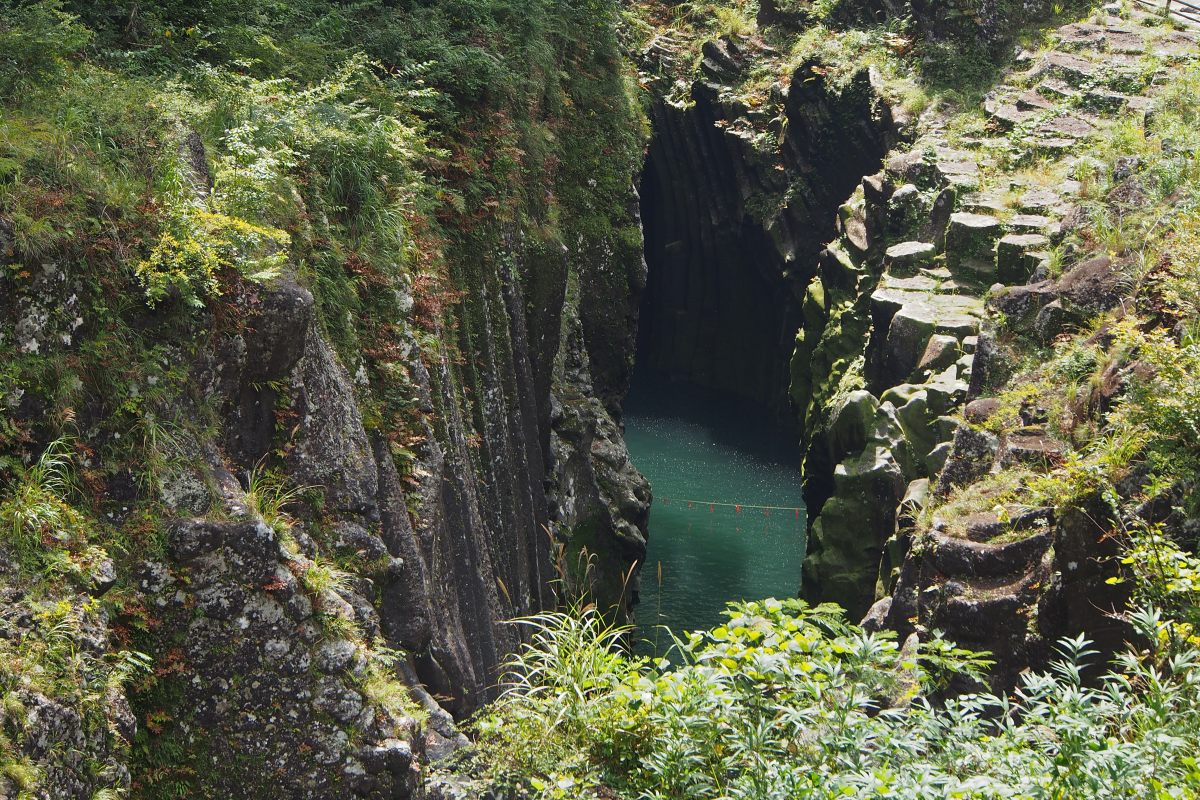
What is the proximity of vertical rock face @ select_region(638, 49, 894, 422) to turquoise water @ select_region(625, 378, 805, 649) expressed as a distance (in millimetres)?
1651

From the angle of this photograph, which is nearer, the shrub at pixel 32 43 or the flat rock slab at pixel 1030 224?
the shrub at pixel 32 43

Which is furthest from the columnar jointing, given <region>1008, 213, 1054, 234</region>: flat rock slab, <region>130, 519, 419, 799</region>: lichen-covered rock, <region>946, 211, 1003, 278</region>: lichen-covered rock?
<region>130, 519, 419, 799</region>: lichen-covered rock

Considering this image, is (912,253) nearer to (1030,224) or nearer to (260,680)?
(1030,224)

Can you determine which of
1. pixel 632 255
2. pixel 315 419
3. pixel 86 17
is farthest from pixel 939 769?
pixel 632 255

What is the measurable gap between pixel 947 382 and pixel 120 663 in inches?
542

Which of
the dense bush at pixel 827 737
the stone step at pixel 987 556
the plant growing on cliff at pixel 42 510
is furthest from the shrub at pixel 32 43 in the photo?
the stone step at pixel 987 556

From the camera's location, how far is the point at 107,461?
21.7 feet

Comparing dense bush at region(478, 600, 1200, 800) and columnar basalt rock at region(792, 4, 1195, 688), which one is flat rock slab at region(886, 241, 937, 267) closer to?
columnar basalt rock at region(792, 4, 1195, 688)

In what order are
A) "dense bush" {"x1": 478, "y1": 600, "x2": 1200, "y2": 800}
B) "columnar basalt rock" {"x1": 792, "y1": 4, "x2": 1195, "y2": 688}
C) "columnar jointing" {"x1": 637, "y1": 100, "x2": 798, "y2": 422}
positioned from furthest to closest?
"columnar jointing" {"x1": 637, "y1": 100, "x2": 798, "y2": 422}, "columnar basalt rock" {"x1": 792, "y1": 4, "x2": 1195, "y2": 688}, "dense bush" {"x1": 478, "y1": 600, "x2": 1200, "y2": 800}

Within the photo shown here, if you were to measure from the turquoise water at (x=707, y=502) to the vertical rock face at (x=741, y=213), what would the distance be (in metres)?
1.65

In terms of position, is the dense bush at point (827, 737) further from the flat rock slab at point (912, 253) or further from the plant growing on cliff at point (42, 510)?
the flat rock slab at point (912, 253)

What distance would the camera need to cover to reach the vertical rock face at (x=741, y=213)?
91.6 feet

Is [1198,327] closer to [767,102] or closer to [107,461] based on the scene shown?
[107,461]

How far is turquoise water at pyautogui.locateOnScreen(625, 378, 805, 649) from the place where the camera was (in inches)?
878
